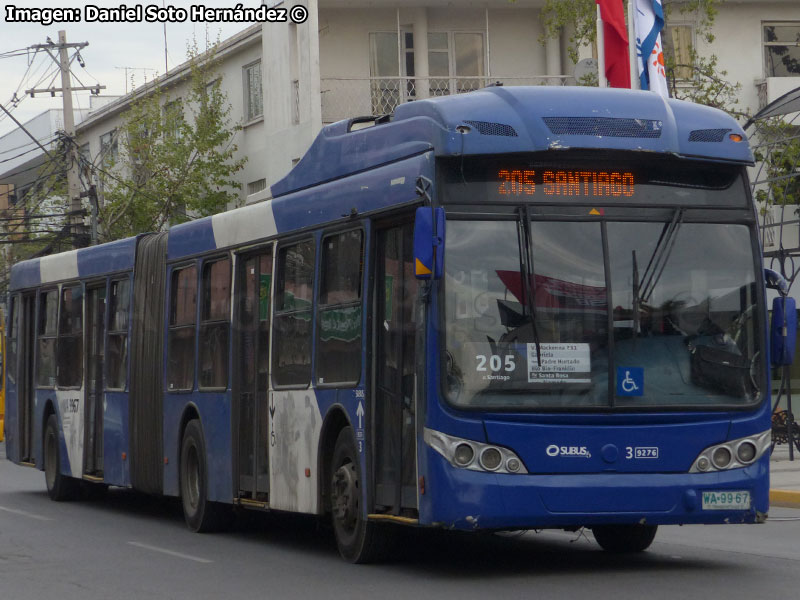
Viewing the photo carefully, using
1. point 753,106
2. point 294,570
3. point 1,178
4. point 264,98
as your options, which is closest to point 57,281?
point 294,570

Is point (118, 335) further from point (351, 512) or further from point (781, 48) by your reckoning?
point (781, 48)

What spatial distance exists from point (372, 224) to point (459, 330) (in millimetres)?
1454

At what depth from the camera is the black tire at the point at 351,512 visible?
11242 millimetres

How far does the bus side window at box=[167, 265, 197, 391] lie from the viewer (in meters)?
15.3

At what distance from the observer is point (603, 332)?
10203 mm

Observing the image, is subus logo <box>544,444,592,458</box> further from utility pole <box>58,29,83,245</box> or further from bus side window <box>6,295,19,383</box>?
utility pole <box>58,29,83,245</box>

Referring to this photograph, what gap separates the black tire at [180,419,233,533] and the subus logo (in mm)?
5437

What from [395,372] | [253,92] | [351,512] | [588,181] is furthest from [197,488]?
[253,92]

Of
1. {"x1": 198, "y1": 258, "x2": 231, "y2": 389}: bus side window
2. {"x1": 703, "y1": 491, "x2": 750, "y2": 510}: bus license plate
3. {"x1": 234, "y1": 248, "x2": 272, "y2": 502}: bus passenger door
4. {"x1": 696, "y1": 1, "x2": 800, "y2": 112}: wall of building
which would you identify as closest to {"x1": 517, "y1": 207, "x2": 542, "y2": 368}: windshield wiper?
{"x1": 703, "y1": 491, "x2": 750, "y2": 510}: bus license plate

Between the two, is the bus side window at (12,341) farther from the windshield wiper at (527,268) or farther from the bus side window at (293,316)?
the windshield wiper at (527,268)

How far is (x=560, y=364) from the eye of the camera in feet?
33.3

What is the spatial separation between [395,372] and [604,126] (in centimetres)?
222

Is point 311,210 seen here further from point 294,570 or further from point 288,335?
point 294,570

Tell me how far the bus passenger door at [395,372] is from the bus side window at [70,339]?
28.1ft
